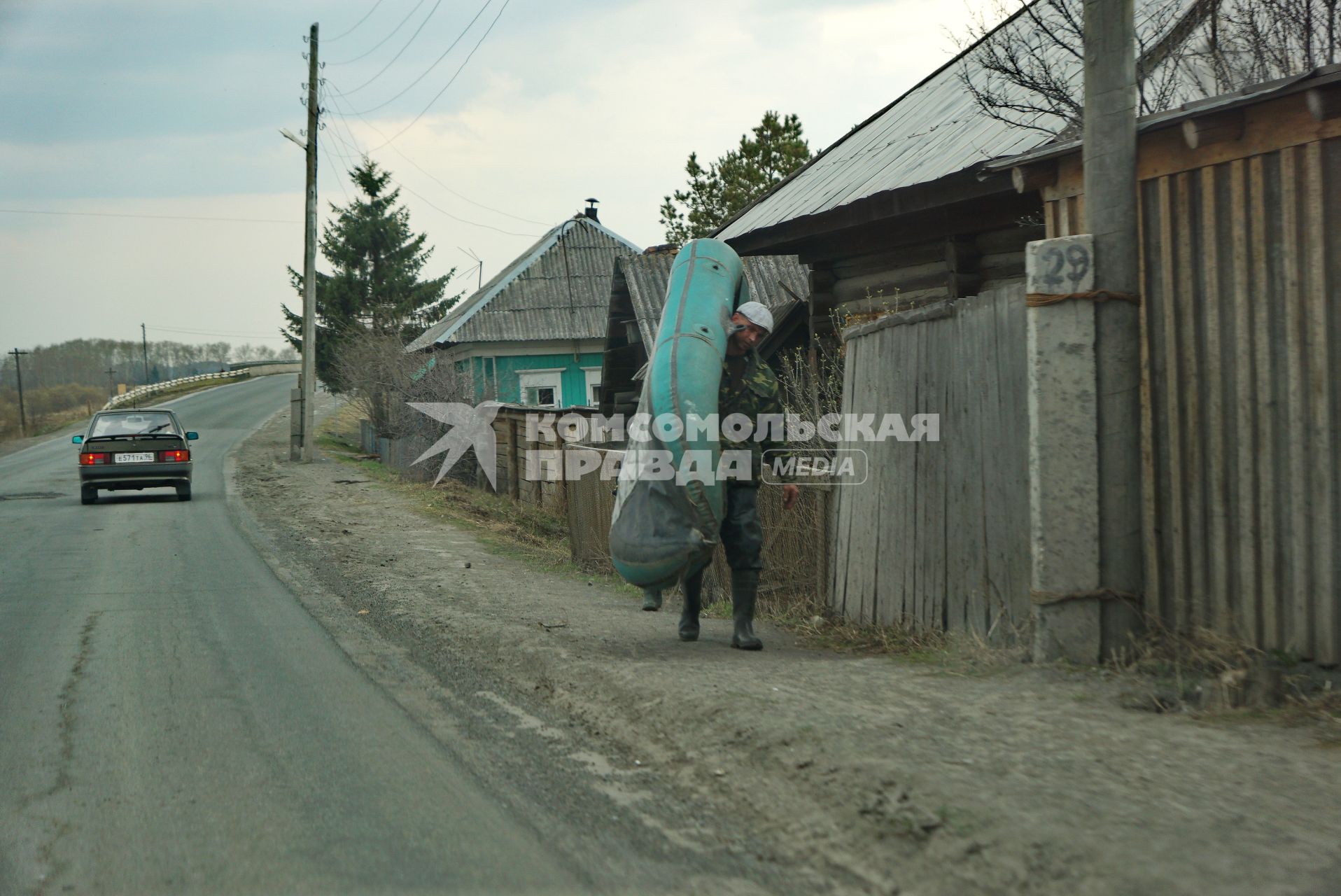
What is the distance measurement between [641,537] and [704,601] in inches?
117

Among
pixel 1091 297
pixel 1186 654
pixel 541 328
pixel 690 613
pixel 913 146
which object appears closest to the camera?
pixel 1186 654

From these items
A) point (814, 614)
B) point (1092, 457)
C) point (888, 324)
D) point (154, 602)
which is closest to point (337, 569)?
point (154, 602)

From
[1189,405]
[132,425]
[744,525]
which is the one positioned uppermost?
[132,425]

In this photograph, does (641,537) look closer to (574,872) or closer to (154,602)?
(574,872)

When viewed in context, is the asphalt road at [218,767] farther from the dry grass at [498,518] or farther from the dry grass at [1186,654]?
the dry grass at [498,518]

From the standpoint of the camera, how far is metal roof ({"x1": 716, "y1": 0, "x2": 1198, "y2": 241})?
29.4ft

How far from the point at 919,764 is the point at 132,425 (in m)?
18.5

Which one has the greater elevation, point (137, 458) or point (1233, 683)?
point (137, 458)

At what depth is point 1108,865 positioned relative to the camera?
3.04 m

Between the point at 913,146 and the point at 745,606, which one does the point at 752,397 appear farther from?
the point at 913,146

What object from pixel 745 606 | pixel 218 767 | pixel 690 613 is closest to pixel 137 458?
pixel 690 613

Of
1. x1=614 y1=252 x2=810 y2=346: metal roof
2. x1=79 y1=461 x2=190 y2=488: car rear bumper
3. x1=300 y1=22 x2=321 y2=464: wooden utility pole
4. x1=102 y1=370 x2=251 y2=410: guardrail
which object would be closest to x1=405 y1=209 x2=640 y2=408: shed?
x1=300 y1=22 x2=321 y2=464: wooden utility pole

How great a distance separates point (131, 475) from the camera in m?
18.8

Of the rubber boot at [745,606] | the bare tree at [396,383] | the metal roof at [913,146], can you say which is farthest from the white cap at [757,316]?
the bare tree at [396,383]
